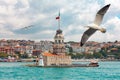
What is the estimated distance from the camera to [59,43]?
82.3 m

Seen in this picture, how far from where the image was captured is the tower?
80.7 metres

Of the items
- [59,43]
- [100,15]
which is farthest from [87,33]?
[59,43]

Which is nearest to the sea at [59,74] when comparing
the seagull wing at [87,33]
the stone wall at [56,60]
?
the stone wall at [56,60]

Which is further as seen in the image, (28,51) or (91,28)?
(28,51)

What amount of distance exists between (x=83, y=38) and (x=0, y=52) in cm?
13986

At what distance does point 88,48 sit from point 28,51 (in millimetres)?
28538

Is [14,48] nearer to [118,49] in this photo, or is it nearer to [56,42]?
[118,49]

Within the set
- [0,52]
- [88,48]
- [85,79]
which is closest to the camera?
[85,79]

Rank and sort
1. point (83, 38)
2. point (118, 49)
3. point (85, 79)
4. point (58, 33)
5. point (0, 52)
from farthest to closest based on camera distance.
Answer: point (118, 49), point (0, 52), point (58, 33), point (85, 79), point (83, 38)

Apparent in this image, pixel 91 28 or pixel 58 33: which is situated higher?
pixel 58 33

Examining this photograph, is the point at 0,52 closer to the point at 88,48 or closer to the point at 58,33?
the point at 88,48

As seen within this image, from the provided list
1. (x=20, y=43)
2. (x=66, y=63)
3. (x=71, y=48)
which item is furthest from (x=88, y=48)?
(x=66, y=63)

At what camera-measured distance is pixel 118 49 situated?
6393 inches

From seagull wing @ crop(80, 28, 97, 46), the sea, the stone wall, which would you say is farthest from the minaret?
seagull wing @ crop(80, 28, 97, 46)
